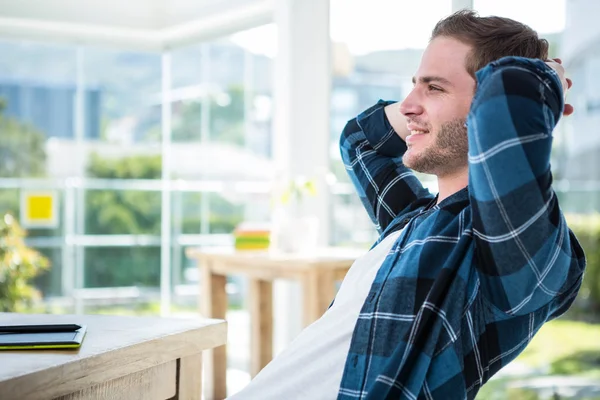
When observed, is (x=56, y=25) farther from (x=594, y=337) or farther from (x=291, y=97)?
(x=594, y=337)

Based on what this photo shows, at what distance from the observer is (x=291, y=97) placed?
13.5ft

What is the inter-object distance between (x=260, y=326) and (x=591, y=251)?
146 cm

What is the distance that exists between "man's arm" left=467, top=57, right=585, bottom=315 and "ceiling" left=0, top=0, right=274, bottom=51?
11.3 ft

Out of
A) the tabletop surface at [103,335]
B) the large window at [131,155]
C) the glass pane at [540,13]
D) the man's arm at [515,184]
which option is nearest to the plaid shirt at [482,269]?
the man's arm at [515,184]

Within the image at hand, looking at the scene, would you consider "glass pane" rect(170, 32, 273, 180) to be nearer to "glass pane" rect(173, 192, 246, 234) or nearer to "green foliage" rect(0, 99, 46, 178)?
"glass pane" rect(173, 192, 246, 234)

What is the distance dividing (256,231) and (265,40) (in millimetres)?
1749

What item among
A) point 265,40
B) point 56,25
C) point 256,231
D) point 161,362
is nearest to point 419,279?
point 161,362

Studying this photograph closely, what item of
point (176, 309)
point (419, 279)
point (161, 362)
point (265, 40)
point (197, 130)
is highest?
point (265, 40)

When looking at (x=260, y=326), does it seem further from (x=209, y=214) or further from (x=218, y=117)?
(x=218, y=117)

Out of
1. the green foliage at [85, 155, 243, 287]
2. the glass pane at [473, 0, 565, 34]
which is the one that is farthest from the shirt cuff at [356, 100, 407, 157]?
the green foliage at [85, 155, 243, 287]

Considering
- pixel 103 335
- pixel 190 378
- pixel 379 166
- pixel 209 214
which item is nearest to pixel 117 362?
pixel 103 335

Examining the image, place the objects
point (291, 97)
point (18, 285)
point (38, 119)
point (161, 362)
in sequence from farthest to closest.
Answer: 1. point (38, 119)
2. point (18, 285)
3. point (291, 97)
4. point (161, 362)

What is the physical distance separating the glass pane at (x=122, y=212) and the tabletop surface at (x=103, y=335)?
392 cm

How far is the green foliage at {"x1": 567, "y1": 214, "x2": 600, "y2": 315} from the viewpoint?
2992 mm
